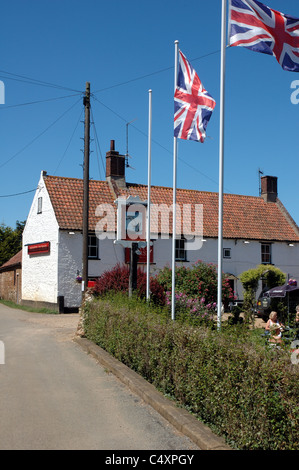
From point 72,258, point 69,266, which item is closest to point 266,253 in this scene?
point 72,258

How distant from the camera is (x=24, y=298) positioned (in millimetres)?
32875

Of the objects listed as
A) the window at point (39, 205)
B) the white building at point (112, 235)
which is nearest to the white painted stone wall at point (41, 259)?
the white building at point (112, 235)

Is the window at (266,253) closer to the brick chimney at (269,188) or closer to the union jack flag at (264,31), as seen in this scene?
the brick chimney at (269,188)

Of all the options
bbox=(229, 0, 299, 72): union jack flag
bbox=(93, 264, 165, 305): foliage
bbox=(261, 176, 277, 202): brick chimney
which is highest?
bbox=(261, 176, 277, 202): brick chimney

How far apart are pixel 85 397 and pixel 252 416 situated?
12.3ft

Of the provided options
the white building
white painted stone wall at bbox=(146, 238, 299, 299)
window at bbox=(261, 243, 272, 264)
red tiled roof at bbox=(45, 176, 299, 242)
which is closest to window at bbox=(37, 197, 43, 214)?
the white building

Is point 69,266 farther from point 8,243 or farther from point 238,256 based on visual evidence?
point 8,243

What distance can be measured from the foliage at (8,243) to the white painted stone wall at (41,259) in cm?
1930

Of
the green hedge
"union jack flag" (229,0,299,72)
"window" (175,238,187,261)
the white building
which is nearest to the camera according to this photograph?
the green hedge

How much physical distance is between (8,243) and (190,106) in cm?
4437

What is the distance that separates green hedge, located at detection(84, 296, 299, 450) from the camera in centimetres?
487

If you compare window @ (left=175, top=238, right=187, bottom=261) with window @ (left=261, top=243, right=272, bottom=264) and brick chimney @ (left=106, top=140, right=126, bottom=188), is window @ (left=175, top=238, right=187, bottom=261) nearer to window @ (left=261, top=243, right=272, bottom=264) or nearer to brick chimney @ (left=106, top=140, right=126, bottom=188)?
brick chimney @ (left=106, top=140, right=126, bottom=188)

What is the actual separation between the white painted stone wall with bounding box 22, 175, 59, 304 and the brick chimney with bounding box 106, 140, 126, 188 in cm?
429
